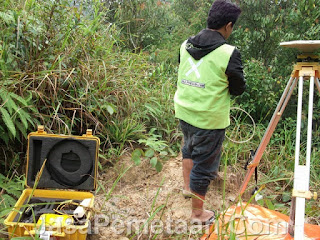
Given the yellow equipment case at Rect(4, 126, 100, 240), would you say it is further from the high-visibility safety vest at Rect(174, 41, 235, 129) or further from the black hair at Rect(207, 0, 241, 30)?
the black hair at Rect(207, 0, 241, 30)

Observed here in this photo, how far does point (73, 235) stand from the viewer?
2064 millimetres

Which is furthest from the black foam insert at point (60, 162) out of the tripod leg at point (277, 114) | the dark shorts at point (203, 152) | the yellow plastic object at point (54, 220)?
the tripod leg at point (277, 114)

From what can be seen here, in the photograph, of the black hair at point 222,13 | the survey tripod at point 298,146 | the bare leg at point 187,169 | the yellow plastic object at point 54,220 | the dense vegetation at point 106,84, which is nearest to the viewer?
the survey tripod at point 298,146

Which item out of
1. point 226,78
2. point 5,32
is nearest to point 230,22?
point 226,78

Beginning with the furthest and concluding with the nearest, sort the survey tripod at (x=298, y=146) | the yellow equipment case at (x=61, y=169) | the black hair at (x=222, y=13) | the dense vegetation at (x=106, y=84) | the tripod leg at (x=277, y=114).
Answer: the dense vegetation at (x=106, y=84) < the yellow equipment case at (x=61, y=169) < the black hair at (x=222, y=13) < the tripod leg at (x=277, y=114) < the survey tripod at (x=298, y=146)

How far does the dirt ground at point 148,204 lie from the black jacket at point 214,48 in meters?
0.74

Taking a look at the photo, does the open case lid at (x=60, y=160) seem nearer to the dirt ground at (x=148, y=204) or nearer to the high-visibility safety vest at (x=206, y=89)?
the dirt ground at (x=148, y=204)

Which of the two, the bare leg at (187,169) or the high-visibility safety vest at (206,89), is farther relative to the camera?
the bare leg at (187,169)

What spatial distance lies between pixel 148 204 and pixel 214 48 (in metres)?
1.30

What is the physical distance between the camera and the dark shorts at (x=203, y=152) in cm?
242

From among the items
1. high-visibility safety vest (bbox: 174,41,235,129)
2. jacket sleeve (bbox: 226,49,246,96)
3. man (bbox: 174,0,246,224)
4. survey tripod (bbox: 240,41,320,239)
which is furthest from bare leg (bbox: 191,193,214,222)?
jacket sleeve (bbox: 226,49,246,96)

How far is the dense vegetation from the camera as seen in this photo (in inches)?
115

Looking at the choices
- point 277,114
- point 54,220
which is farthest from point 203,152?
point 54,220

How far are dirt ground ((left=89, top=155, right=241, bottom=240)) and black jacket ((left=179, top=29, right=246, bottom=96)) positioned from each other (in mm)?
741
